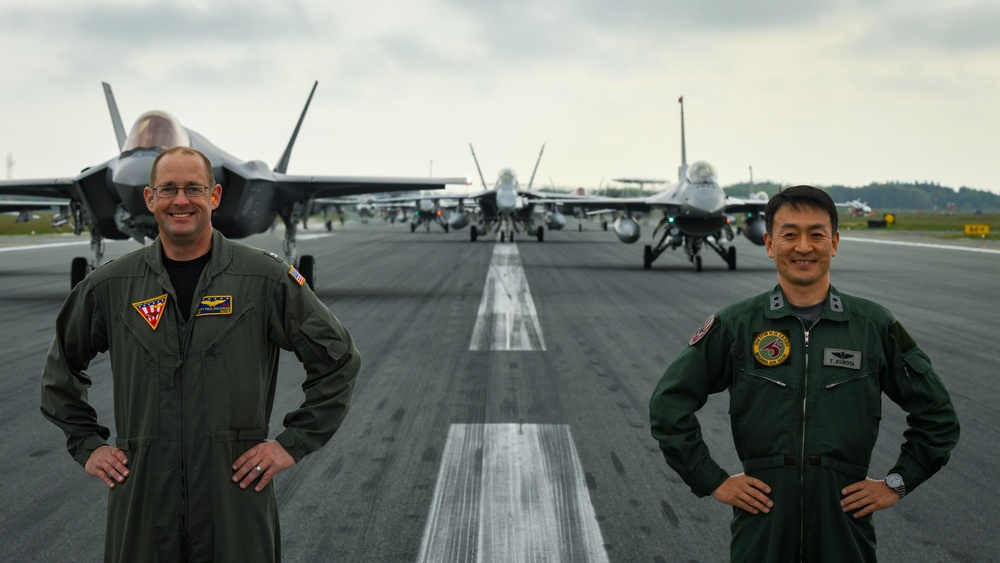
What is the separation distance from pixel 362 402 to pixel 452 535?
3.76 m

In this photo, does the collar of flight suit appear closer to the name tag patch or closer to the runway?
the name tag patch

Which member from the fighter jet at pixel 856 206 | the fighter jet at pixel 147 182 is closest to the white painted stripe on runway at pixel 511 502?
the fighter jet at pixel 147 182

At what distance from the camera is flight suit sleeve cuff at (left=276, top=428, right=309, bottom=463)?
318cm

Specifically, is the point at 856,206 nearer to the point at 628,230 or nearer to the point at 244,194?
the point at 628,230

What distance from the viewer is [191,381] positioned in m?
3.05

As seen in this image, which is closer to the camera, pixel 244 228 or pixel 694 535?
pixel 694 535

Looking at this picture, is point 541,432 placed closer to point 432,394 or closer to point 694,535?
point 432,394

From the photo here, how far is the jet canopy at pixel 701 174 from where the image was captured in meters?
24.4

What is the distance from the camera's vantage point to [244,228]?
1720 centimetres

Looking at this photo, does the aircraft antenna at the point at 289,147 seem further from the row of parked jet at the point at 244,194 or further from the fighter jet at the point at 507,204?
the fighter jet at the point at 507,204

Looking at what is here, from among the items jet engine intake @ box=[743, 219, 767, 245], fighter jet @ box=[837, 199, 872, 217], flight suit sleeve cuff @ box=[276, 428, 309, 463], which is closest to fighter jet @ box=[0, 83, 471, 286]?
flight suit sleeve cuff @ box=[276, 428, 309, 463]

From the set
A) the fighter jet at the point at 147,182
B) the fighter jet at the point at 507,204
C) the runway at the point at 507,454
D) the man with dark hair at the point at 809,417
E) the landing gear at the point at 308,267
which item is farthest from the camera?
the fighter jet at the point at 507,204

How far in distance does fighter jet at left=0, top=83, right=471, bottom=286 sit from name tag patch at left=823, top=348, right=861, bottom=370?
12246 mm

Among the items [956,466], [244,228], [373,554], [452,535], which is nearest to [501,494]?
[452,535]
